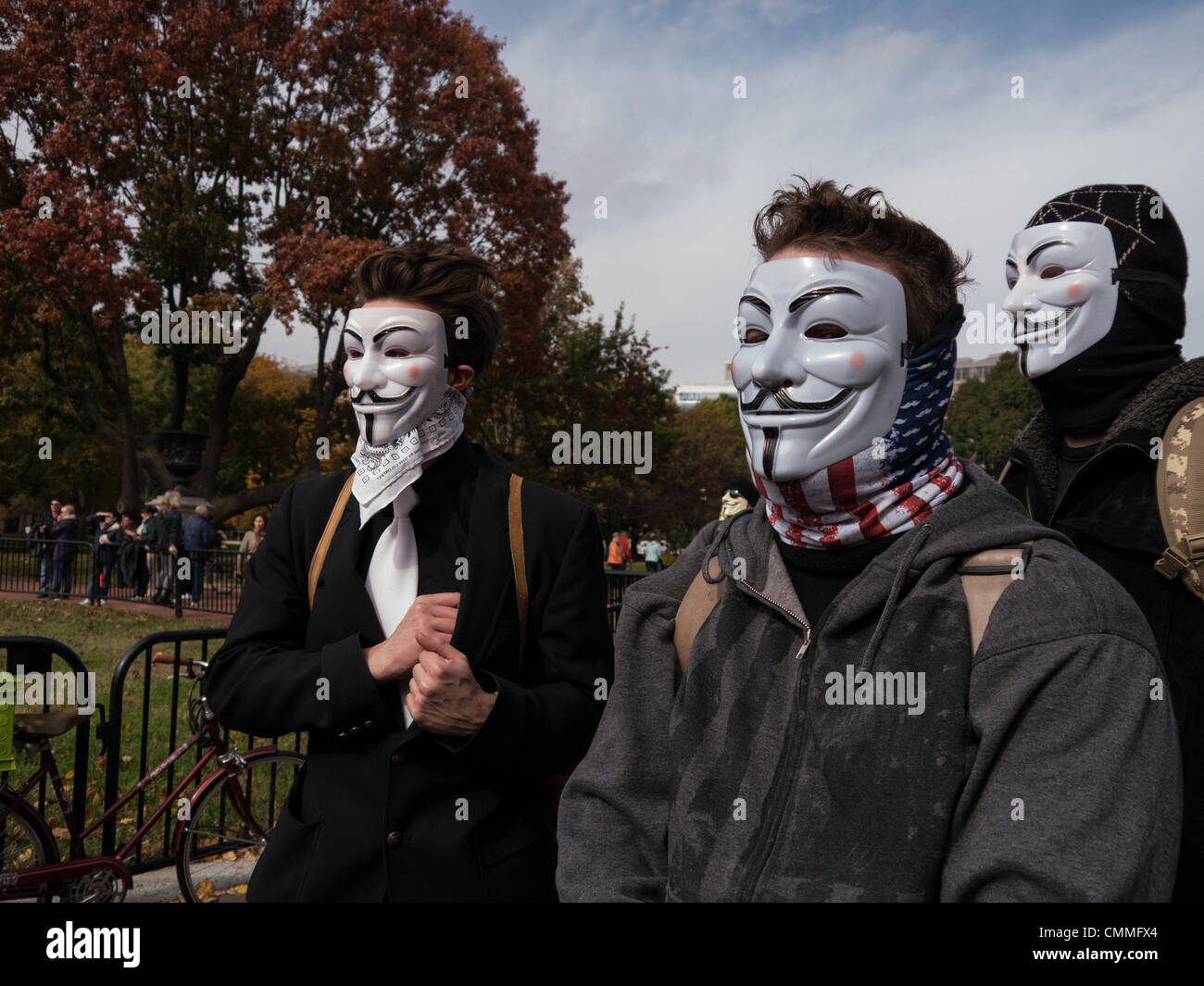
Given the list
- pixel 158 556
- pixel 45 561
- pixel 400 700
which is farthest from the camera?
pixel 45 561

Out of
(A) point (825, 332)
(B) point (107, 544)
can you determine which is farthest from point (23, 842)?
(B) point (107, 544)

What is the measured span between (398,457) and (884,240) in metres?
1.41

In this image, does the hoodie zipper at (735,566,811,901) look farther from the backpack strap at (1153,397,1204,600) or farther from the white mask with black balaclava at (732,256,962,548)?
the backpack strap at (1153,397,1204,600)

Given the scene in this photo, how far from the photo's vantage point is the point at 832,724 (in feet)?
5.42

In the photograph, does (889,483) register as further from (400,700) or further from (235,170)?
(235,170)

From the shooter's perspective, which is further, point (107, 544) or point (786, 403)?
point (107, 544)

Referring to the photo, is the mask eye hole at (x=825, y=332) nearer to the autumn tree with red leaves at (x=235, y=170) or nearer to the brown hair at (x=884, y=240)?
→ the brown hair at (x=884, y=240)

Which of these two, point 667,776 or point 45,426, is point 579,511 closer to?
point 667,776

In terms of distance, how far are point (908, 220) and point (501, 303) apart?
19.6 metres

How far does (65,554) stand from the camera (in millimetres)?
17953

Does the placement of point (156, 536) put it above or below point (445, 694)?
above

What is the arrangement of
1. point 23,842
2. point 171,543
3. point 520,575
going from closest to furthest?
point 520,575 < point 23,842 < point 171,543

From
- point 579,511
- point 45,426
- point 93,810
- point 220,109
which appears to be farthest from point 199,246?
point 579,511

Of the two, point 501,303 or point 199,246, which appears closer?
point 199,246
